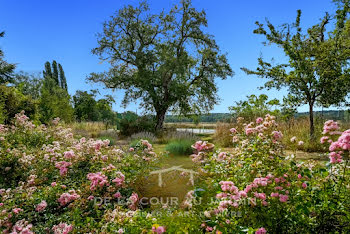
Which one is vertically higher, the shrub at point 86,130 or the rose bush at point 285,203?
the shrub at point 86,130

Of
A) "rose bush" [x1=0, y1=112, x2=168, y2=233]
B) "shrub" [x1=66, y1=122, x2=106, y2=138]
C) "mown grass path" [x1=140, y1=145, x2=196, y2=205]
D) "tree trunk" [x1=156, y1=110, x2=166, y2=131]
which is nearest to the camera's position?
"rose bush" [x1=0, y1=112, x2=168, y2=233]

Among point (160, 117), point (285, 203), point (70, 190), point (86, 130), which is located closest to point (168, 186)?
point (70, 190)

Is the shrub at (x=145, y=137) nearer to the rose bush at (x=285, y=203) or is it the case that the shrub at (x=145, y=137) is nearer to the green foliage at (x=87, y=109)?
the rose bush at (x=285, y=203)

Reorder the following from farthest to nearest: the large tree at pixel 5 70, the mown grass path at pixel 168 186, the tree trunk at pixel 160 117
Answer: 1. the large tree at pixel 5 70
2. the tree trunk at pixel 160 117
3. the mown grass path at pixel 168 186

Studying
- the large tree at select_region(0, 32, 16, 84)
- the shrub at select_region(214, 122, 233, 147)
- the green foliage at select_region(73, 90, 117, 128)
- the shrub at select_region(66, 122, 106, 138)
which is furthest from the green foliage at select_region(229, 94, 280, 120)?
the large tree at select_region(0, 32, 16, 84)

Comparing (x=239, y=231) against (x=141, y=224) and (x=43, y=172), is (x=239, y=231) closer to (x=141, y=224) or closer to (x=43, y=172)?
(x=141, y=224)

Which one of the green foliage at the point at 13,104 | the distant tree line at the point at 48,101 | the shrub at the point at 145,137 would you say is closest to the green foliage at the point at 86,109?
the distant tree line at the point at 48,101

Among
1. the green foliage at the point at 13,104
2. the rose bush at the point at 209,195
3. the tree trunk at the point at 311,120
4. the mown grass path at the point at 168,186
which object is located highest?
the green foliage at the point at 13,104

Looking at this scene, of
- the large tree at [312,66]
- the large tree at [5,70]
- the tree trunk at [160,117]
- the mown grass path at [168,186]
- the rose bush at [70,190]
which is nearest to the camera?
the rose bush at [70,190]

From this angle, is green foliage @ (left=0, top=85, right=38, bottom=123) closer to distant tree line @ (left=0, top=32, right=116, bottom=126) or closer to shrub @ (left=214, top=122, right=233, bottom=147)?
distant tree line @ (left=0, top=32, right=116, bottom=126)

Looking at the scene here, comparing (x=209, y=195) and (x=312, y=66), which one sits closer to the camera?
(x=209, y=195)

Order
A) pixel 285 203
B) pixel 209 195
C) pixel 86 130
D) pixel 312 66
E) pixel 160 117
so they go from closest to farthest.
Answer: pixel 285 203, pixel 209 195, pixel 312 66, pixel 86 130, pixel 160 117

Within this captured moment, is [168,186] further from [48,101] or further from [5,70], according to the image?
[5,70]

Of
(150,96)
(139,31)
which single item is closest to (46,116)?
(150,96)
